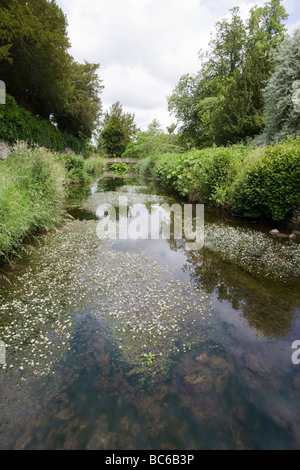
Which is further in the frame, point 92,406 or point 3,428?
point 92,406

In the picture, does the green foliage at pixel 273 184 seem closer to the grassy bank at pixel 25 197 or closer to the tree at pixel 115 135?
the grassy bank at pixel 25 197

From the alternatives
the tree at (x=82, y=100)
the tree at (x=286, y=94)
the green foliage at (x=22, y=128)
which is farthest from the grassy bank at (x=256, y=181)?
the tree at (x=82, y=100)

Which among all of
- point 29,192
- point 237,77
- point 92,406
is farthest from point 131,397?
point 237,77

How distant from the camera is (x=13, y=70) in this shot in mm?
14492

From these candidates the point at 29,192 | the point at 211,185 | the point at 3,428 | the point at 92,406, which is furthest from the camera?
the point at 211,185

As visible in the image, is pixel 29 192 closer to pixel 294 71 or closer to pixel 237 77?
pixel 294 71

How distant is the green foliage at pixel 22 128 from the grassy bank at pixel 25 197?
241 centimetres

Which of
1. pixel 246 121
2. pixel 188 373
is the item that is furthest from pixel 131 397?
pixel 246 121

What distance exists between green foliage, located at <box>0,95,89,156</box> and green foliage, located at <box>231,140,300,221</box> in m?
9.12

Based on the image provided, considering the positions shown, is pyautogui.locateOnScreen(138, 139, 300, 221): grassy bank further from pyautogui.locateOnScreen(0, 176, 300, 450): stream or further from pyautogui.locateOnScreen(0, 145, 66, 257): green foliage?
pyautogui.locateOnScreen(0, 145, 66, 257): green foliage

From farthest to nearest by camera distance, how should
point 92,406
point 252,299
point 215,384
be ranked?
1. point 252,299
2. point 215,384
3. point 92,406

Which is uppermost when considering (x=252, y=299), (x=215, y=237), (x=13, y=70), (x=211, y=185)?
(x=13, y=70)

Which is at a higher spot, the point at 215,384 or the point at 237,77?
the point at 237,77

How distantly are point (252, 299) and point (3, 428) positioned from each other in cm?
373
